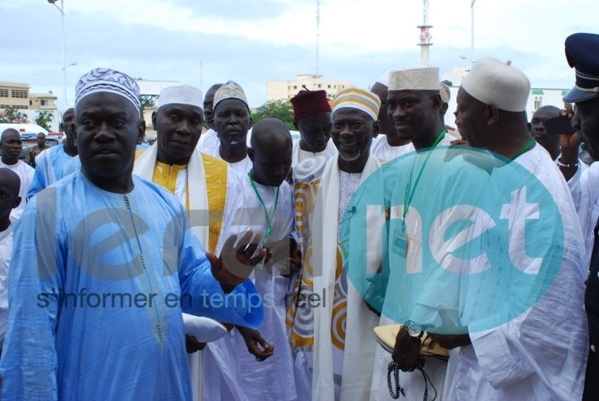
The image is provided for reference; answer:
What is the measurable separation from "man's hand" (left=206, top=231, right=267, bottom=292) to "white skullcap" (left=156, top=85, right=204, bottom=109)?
181 cm

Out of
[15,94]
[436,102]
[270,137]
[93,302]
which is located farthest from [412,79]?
[15,94]

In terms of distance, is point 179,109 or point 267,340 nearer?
point 179,109

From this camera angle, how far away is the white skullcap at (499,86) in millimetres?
3084

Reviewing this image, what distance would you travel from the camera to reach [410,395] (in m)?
3.67

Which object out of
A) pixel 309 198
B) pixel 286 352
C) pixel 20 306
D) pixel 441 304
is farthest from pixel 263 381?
pixel 20 306

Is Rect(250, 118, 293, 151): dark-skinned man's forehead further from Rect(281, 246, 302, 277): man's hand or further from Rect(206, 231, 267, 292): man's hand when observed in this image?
Rect(206, 231, 267, 292): man's hand

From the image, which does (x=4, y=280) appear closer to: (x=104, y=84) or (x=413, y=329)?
(x=104, y=84)

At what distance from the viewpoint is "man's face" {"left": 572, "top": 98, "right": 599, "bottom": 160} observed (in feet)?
8.48

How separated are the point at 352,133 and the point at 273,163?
0.56 metres

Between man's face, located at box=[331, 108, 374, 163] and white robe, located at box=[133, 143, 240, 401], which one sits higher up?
A: man's face, located at box=[331, 108, 374, 163]

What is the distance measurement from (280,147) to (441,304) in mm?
1667

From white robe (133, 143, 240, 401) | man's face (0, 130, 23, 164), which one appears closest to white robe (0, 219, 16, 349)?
white robe (133, 143, 240, 401)

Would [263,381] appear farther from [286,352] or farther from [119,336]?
[119,336]

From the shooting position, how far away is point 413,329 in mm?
3264
